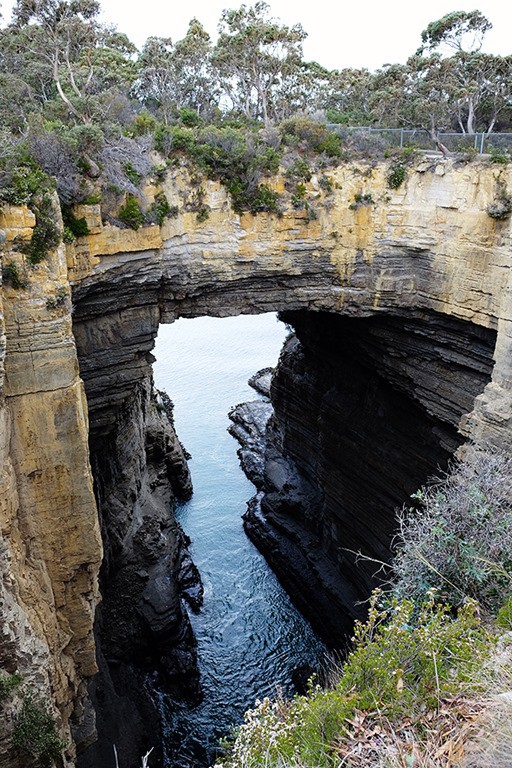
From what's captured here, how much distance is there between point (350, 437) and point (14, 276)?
1177cm

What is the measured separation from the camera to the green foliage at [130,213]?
11.1 meters

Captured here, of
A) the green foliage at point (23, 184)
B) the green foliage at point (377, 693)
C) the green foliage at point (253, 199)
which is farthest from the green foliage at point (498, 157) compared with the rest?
the green foliage at point (377, 693)

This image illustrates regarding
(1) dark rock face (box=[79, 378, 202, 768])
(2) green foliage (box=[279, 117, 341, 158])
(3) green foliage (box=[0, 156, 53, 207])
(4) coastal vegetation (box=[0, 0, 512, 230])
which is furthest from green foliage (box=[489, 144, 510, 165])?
(1) dark rock face (box=[79, 378, 202, 768])

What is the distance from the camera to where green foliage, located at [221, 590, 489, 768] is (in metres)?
4.80

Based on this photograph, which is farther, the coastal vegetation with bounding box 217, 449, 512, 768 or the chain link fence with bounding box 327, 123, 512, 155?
the chain link fence with bounding box 327, 123, 512, 155

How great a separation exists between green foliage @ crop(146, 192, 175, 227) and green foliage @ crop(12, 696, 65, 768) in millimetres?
8668

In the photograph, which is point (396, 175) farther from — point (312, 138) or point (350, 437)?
point (350, 437)

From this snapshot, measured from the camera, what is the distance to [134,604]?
16594mm

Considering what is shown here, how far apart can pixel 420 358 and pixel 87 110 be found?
9864mm

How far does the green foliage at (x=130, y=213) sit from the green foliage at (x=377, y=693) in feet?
28.0

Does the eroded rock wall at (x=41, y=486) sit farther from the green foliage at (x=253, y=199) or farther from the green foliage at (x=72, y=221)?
the green foliage at (x=253, y=199)

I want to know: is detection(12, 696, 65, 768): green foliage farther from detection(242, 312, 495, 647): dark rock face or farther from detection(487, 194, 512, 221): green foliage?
detection(487, 194, 512, 221): green foliage

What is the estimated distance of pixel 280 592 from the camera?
2050 centimetres

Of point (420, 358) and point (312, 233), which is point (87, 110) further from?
point (420, 358)
